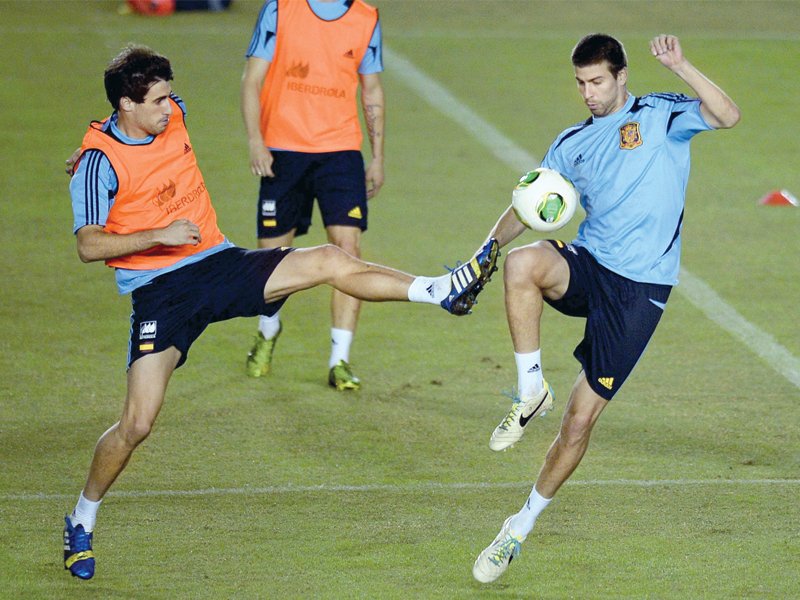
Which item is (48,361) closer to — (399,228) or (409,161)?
(399,228)

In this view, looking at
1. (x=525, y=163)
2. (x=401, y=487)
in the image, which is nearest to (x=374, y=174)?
(x=401, y=487)

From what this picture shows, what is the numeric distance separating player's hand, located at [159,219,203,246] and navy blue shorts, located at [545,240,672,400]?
1.58m

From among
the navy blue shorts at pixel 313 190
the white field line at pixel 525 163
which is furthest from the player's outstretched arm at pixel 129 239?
the white field line at pixel 525 163

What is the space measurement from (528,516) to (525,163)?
28.2 ft

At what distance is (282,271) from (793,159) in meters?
9.23

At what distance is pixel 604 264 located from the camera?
6148 millimetres

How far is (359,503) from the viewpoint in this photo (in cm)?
687

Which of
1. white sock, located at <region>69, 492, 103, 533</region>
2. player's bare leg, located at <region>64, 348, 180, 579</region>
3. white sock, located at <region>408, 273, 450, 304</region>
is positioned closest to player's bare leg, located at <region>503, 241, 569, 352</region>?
white sock, located at <region>408, 273, 450, 304</region>

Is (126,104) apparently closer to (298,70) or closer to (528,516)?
(528,516)

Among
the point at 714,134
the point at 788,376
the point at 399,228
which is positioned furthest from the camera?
the point at 714,134

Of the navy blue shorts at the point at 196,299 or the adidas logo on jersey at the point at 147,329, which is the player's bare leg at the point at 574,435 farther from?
the adidas logo on jersey at the point at 147,329

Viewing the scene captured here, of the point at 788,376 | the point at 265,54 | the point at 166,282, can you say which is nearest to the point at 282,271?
the point at 166,282

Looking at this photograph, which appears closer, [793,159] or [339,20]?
[339,20]

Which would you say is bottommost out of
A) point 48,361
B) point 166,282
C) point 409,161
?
point 409,161
